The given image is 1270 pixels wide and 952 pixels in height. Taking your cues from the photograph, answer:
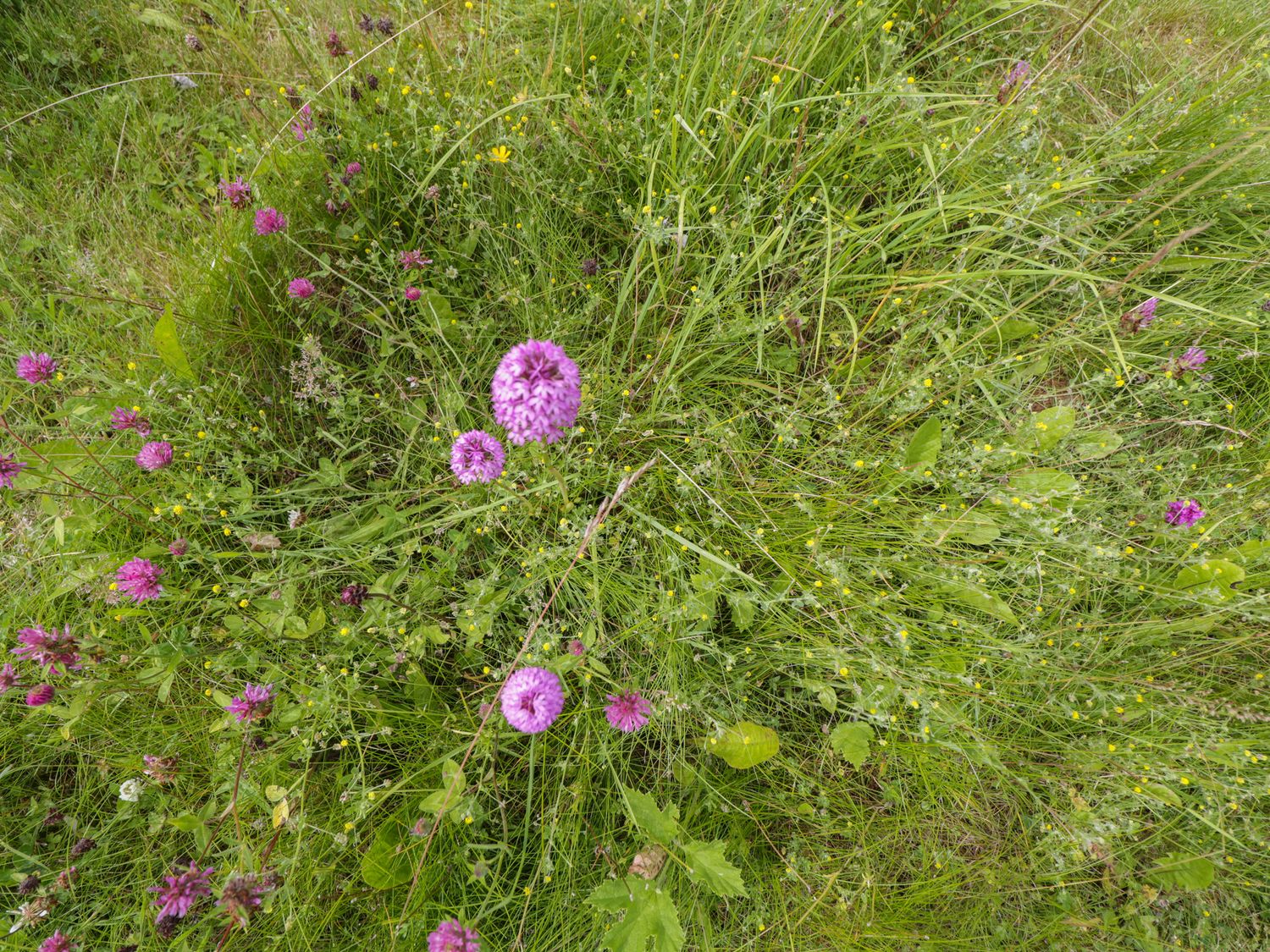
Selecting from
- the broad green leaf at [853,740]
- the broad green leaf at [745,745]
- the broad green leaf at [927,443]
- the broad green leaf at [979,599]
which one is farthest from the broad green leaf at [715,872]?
the broad green leaf at [927,443]

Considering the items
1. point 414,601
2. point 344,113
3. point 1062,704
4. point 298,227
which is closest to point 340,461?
point 414,601

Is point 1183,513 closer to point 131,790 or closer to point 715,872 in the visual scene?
point 715,872

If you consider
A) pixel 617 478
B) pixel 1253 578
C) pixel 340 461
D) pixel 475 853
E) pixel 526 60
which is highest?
pixel 526 60

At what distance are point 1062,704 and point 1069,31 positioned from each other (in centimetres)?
313

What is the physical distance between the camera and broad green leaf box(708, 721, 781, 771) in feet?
6.10

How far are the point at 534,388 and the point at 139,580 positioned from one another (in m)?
1.48

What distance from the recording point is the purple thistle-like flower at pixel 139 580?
1854 mm

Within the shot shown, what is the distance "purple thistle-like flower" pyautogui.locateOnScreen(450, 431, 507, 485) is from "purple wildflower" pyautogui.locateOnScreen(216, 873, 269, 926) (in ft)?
3.89

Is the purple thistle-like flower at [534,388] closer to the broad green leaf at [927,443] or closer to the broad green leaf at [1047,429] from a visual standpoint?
the broad green leaf at [927,443]

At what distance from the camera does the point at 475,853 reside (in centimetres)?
183

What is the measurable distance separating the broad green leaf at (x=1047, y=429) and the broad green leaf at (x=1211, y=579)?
0.60 m

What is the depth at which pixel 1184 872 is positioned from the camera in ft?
6.50

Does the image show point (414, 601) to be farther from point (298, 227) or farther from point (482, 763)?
point (298, 227)

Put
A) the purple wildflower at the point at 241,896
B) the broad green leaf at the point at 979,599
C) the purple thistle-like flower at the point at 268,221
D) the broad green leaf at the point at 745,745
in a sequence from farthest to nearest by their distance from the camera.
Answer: the purple thistle-like flower at the point at 268,221, the broad green leaf at the point at 979,599, the broad green leaf at the point at 745,745, the purple wildflower at the point at 241,896
